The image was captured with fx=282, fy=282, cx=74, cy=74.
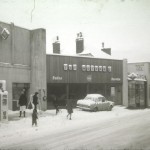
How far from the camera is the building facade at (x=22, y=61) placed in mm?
23391

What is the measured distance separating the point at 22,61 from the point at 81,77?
8.32 m

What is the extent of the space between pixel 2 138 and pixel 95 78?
68.9 feet

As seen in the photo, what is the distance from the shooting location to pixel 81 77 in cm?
3127

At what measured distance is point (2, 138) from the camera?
1270 centimetres

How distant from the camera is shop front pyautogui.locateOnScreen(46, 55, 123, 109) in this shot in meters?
28.5

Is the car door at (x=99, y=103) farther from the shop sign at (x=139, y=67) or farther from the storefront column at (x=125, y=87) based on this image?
the shop sign at (x=139, y=67)

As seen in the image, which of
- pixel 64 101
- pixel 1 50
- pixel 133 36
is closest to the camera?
pixel 133 36

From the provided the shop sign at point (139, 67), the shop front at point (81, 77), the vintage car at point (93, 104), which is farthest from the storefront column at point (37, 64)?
the shop sign at point (139, 67)

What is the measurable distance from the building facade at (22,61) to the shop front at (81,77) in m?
1.96

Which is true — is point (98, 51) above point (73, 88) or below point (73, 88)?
above

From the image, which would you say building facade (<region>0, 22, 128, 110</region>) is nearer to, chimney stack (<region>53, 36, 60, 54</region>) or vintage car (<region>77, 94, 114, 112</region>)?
vintage car (<region>77, 94, 114, 112</region>)

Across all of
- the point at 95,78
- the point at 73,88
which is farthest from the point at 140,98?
the point at 73,88

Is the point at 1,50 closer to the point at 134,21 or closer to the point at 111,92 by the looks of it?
the point at 134,21

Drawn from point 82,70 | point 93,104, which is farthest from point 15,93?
point 82,70
